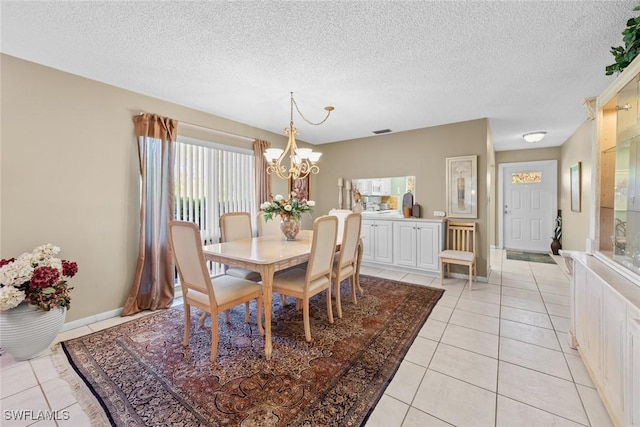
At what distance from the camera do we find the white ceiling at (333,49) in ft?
5.44

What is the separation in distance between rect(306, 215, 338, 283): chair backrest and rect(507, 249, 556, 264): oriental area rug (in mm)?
4768

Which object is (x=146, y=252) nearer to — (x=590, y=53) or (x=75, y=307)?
(x=75, y=307)

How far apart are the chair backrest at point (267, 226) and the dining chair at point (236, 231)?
0.66 ft

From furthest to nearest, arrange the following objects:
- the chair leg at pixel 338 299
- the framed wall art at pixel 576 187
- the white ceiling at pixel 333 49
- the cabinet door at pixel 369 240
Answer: the cabinet door at pixel 369 240 < the framed wall art at pixel 576 187 < the chair leg at pixel 338 299 < the white ceiling at pixel 333 49

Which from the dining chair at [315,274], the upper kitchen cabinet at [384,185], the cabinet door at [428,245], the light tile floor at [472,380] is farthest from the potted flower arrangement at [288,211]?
the upper kitchen cabinet at [384,185]

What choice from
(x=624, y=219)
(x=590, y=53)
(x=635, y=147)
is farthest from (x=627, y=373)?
(x=590, y=53)

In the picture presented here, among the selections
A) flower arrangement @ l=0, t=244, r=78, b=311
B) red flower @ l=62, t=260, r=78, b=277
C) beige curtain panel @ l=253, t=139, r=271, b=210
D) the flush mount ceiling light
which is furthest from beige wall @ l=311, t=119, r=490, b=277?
flower arrangement @ l=0, t=244, r=78, b=311

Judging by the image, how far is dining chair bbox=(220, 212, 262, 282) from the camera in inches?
117

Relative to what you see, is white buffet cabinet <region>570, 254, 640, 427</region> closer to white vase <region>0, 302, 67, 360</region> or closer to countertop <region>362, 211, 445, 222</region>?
countertop <region>362, 211, 445, 222</region>

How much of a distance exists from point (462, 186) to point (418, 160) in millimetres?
846

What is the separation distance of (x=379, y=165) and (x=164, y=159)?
3.56m

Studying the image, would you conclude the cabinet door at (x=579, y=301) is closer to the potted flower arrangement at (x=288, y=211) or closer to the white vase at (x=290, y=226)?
the potted flower arrangement at (x=288, y=211)

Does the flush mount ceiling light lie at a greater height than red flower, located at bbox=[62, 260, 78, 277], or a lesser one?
greater

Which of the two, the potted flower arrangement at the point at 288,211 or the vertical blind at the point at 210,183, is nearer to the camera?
the potted flower arrangement at the point at 288,211
